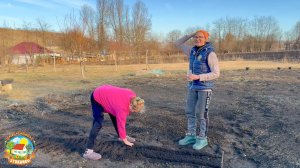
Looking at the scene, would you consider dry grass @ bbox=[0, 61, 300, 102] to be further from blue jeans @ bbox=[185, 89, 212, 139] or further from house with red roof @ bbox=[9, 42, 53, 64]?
blue jeans @ bbox=[185, 89, 212, 139]

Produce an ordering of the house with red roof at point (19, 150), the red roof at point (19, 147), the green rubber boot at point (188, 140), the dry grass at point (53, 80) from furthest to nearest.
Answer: the dry grass at point (53, 80) < the green rubber boot at point (188, 140) < the red roof at point (19, 147) < the house with red roof at point (19, 150)

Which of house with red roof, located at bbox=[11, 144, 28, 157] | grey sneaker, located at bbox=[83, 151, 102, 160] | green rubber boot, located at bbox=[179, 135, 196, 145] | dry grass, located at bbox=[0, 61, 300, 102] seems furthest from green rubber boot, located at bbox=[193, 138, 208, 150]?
dry grass, located at bbox=[0, 61, 300, 102]

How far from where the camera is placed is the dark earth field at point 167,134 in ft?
11.5

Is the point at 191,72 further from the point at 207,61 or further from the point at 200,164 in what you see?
the point at 200,164

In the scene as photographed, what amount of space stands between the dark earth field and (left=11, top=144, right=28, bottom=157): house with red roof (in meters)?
0.20

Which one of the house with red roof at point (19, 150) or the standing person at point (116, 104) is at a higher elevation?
the standing person at point (116, 104)

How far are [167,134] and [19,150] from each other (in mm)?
2577

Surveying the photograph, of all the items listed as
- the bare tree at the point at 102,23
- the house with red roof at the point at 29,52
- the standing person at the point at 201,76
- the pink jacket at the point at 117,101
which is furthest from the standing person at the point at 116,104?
the bare tree at the point at 102,23

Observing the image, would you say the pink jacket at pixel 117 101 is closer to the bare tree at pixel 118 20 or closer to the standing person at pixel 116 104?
the standing person at pixel 116 104

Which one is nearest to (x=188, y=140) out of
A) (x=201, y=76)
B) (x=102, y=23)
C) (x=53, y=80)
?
(x=201, y=76)

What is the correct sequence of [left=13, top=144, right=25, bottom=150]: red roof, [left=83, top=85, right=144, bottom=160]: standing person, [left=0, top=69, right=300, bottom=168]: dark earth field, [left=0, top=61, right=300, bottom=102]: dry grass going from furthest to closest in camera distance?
[left=0, top=61, right=300, bottom=102]: dry grass, [left=13, top=144, right=25, bottom=150]: red roof, [left=0, top=69, right=300, bottom=168]: dark earth field, [left=83, top=85, right=144, bottom=160]: standing person

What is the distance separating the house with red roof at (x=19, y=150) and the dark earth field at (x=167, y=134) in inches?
8.0

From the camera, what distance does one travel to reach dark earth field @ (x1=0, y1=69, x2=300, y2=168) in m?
3.51

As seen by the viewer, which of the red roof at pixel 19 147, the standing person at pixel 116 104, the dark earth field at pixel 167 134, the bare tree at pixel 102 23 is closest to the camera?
the standing person at pixel 116 104
